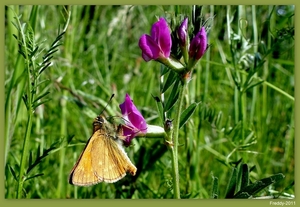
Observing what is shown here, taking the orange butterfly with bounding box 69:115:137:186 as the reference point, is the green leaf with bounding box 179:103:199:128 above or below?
above

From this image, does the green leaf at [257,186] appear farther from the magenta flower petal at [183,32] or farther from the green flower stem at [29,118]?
the green flower stem at [29,118]

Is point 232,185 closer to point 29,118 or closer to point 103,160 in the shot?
point 103,160

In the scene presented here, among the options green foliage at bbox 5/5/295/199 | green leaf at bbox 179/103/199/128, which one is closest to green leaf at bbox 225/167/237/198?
green foliage at bbox 5/5/295/199

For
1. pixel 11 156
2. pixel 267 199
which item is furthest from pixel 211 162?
pixel 11 156

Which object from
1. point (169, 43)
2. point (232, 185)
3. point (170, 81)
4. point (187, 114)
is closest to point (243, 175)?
point (232, 185)

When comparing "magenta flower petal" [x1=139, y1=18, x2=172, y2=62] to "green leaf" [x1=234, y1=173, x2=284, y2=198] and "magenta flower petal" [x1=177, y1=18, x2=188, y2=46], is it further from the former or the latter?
"green leaf" [x1=234, y1=173, x2=284, y2=198]

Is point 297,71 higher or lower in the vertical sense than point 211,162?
higher
